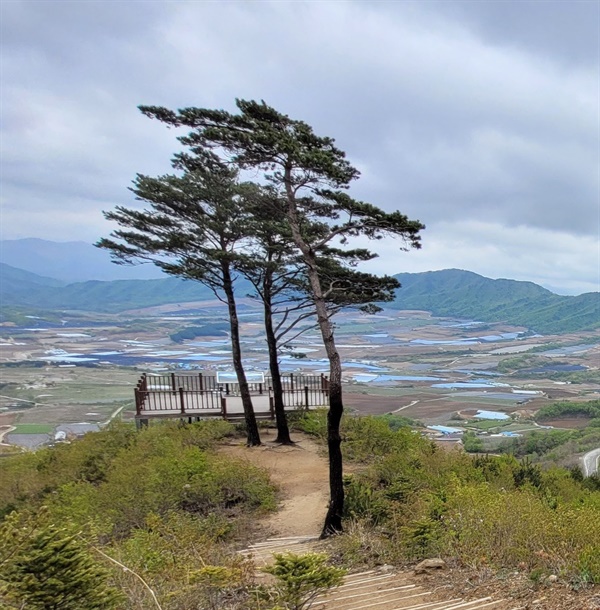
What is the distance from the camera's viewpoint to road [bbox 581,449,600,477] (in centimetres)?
2209

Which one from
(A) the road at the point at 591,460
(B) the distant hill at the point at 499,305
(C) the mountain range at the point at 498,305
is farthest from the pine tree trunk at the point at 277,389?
(B) the distant hill at the point at 499,305

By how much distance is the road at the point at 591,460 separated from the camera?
870 inches

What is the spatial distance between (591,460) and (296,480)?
74.2 ft

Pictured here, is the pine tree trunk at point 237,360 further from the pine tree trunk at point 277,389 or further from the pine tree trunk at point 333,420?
the pine tree trunk at point 333,420

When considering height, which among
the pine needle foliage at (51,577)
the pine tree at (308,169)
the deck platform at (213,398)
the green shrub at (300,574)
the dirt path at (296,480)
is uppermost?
the pine tree at (308,169)

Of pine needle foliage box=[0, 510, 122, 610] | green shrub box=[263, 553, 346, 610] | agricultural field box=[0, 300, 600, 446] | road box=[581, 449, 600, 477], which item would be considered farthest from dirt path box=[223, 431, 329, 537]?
road box=[581, 449, 600, 477]

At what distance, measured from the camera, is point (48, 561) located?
2713 mm

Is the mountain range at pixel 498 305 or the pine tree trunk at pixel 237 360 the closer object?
the pine tree trunk at pixel 237 360

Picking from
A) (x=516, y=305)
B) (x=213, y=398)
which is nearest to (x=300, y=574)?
(x=213, y=398)

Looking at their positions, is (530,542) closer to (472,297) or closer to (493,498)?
(493,498)

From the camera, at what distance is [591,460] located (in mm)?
24891

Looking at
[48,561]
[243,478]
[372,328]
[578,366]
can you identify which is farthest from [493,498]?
[372,328]

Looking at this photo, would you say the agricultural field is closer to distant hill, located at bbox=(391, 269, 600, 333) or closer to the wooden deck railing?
the wooden deck railing

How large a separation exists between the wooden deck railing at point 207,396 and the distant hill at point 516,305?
112 meters
